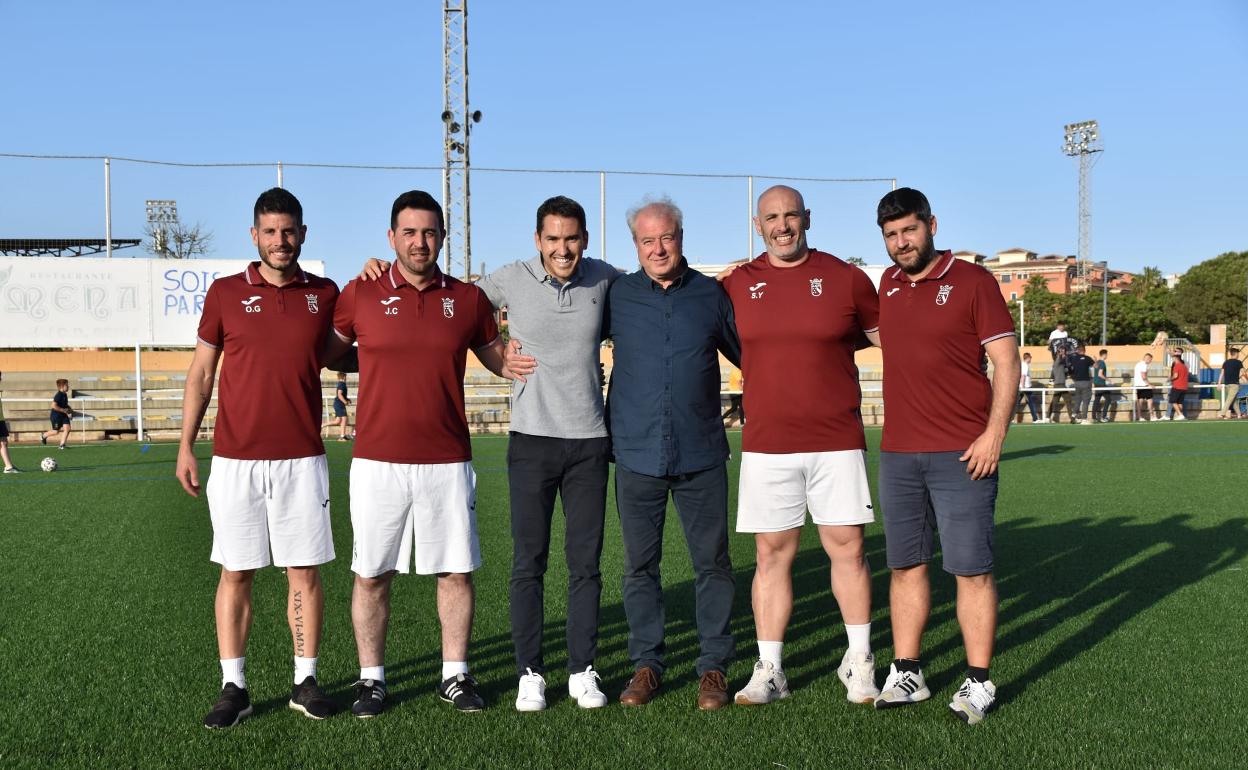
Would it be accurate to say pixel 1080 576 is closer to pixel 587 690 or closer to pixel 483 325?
pixel 587 690

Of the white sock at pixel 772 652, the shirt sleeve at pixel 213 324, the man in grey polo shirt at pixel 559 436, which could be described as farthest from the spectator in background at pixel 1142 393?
the shirt sleeve at pixel 213 324

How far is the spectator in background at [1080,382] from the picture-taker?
24.1 metres

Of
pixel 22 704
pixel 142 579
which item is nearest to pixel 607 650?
pixel 22 704

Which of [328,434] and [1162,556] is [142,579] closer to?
[1162,556]

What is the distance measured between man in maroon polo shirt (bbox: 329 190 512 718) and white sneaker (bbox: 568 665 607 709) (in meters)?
0.39

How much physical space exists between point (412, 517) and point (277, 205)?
1.35 metres

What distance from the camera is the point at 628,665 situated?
183 inches

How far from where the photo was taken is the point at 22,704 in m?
→ 4.05

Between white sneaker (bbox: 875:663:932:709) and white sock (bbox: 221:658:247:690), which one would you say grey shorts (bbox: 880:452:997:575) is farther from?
white sock (bbox: 221:658:247:690)

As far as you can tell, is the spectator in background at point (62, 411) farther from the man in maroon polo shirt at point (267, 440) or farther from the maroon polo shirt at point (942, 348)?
the maroon polo shirt at point (942, 348)

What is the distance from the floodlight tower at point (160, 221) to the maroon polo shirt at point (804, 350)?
1903cm

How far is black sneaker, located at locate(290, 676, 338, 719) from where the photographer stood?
3842 mm

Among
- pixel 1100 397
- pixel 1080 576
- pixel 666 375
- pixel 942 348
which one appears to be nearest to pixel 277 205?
pixel 666 375

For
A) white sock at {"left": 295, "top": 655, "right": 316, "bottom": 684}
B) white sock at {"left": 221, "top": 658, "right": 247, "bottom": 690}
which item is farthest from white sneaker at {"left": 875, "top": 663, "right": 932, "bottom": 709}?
white sock at {"left": 221, "top": 658, "right": 247, "bottom": 690}
